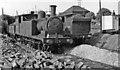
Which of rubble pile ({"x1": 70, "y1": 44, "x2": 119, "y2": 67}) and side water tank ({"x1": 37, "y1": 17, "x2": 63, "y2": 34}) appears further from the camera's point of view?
side water tank ({"x1": 37, "y1": 17, "x2": 63, "y2": 34})

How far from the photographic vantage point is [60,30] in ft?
39.6

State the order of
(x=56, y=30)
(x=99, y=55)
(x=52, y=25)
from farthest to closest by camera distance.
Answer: (x=56, y=30) → (x=52, y=25) → (x=99, y=55)

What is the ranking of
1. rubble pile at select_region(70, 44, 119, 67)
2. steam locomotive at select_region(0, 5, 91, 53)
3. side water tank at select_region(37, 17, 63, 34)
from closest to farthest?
rubble pile at select_region(70, 44, 119, 67) → steam locomotive at select_region(0, 5, 91, 53) → side water tank at select_region(37, 17, 63, 34)

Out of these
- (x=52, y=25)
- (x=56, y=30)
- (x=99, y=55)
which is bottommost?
(x=99, y=55)

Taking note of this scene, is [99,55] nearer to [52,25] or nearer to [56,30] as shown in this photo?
[56,30]

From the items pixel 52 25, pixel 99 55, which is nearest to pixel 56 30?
pixel 52 25

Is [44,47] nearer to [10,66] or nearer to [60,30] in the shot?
[60,30]

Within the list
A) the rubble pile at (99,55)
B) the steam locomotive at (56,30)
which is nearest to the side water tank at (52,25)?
the steam locomotive at (56,30)

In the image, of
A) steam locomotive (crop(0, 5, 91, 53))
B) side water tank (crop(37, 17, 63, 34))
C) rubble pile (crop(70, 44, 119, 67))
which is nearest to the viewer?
rubble pile (crop(70, 44, 119, 67))

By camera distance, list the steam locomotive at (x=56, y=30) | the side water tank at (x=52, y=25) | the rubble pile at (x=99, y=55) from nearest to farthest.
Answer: the rubble pile at (x=99, y=55) → the steam locomotive at (x=56, y=30) → the side water tank at (x=52, y=25)

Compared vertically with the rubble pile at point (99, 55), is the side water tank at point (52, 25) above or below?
above

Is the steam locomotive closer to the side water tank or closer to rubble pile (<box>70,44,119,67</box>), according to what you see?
the side water tank

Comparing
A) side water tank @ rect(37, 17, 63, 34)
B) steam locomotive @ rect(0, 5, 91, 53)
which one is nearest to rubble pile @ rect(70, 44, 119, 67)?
steam locomotive @ rect(0, 5, 91, 53)

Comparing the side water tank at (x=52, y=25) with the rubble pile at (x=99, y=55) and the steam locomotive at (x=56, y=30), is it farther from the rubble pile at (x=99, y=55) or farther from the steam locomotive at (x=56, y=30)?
the rubble pile at (x=99, y=55)
